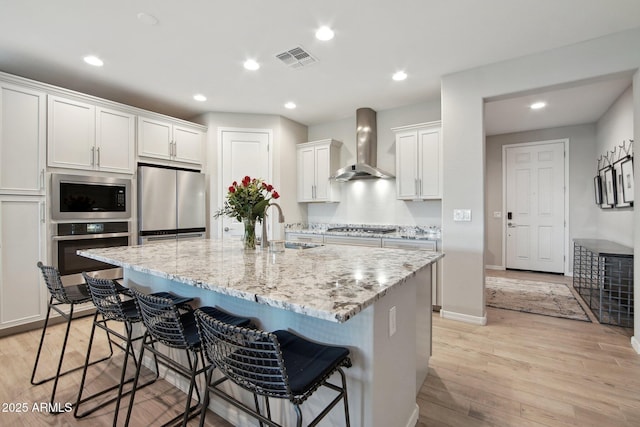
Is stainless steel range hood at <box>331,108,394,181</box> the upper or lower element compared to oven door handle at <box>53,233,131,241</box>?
upper

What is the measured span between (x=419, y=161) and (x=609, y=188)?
106 inches

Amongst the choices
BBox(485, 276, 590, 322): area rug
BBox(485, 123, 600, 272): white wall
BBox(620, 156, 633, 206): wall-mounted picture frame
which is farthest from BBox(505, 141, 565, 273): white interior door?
BBox(620, 156, 633, 206): wall-mounted picture frame

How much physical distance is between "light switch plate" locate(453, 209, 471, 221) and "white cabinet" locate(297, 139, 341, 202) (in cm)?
201

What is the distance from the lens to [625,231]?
3730 mm

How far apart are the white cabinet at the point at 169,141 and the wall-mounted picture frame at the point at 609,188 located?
562 centimetres

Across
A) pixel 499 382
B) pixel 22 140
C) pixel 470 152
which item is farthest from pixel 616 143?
pixel 22 140

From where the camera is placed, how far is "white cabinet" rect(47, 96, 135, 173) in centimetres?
311

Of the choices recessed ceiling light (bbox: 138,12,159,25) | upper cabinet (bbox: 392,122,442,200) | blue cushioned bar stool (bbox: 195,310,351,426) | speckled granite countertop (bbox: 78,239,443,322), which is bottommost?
blue cushioned bar stool (bbox: 195,310,351,426)

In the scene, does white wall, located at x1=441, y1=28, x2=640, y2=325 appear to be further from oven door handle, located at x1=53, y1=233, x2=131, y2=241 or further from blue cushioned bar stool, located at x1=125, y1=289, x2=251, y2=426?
oven door handle, located at x1=53, y1=233, x2=131, y2=241

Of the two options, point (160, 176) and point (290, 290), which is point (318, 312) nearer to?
point (290, 290)

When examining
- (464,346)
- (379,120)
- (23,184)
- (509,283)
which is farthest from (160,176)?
(509,283)

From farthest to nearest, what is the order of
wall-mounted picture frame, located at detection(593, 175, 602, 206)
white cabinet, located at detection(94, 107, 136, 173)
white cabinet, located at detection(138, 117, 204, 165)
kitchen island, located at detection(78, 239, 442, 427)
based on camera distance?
wall-mounted picture frame, located at detection(593, 175, 602, 206)
white cabinet, located at detection(138, 117, 204, 165)
white cabinet, located at detection(94, 107, 136, 173)
kitchen island, located at detection(78, 239, 442, 427)

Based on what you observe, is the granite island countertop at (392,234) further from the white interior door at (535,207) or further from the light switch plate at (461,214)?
the white interior door at (535,207)

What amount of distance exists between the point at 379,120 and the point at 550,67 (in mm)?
2182
